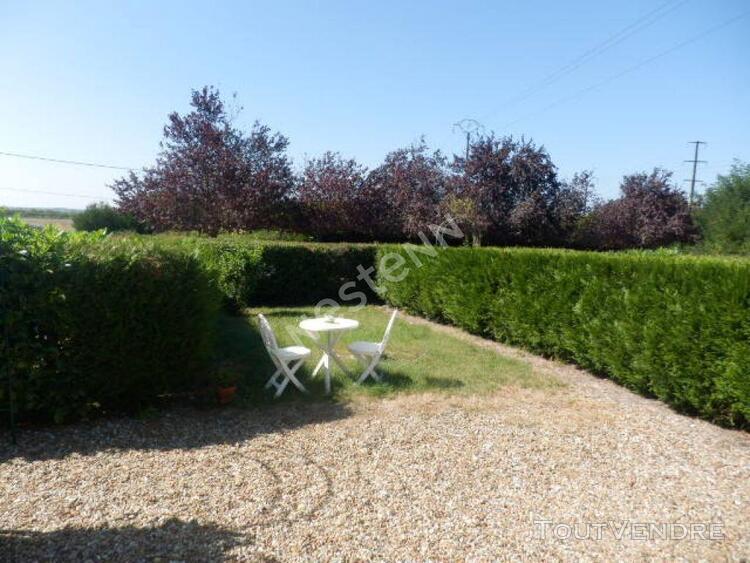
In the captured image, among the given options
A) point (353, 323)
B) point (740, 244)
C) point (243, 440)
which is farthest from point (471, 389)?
point (740, 244)

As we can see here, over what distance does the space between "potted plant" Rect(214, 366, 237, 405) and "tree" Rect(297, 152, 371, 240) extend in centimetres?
1281

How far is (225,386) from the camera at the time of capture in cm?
538

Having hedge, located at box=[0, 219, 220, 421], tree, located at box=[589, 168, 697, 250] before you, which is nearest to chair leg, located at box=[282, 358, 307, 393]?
hedge, located at box=[0, 219, 220, 421]

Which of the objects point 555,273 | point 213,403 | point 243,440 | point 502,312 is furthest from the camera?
point 502,312

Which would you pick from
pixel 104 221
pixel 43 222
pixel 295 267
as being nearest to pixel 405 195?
pixel 295 267

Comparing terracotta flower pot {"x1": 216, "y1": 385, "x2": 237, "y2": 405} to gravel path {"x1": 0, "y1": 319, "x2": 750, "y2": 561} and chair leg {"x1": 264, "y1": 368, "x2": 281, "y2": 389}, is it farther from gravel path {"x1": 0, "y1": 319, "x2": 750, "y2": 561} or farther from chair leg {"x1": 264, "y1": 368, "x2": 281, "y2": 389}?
chair leg {"x1": 264, "y1": 368, "x2": 281, "y2": 389}

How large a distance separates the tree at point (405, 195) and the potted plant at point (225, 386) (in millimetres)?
12562

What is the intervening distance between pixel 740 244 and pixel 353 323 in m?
21.9

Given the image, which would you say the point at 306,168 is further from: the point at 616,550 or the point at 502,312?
the point at 616,550

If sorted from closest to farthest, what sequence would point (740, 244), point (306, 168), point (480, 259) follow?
point (480, 259), point (306, 168), point (740, 244)

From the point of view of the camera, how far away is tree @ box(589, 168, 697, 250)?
21.0 meters

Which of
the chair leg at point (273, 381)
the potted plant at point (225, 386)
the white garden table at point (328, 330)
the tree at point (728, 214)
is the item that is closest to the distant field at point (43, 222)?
the potted plant at point (225, 386)

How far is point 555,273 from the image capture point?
764cm

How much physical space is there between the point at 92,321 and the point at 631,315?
20.3 feet
